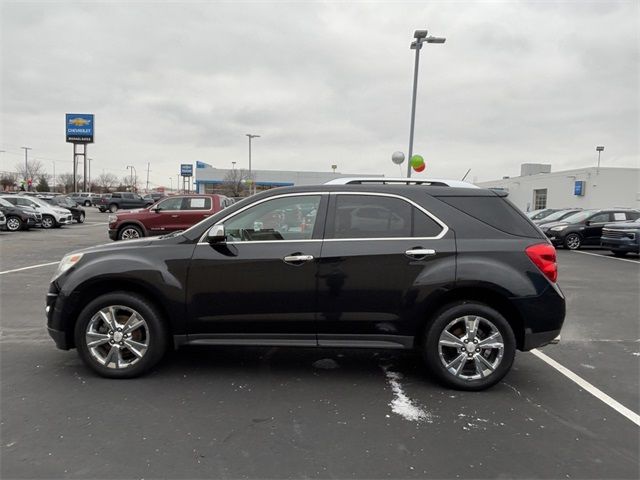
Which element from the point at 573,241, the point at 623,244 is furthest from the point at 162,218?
the point at 573,241

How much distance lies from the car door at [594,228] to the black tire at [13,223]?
2335cm

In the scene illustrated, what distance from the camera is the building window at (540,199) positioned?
39.6 m

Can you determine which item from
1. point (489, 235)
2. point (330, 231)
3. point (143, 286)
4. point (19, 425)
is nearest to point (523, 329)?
point (489, 235)

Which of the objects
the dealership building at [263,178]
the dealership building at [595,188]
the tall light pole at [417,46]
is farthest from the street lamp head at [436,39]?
the dealership building at [263,178]

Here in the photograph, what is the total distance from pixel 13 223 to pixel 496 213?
22220mm

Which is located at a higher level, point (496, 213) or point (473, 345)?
point (496, 213)

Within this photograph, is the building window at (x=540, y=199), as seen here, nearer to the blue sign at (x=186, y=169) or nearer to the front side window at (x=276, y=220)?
the front side window at (x=276, y=220)

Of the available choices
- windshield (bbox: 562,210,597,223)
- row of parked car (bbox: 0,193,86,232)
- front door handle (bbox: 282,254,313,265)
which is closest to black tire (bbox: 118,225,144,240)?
row of parked car (bbox: 0,193,86,232)

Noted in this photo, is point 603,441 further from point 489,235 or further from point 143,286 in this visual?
point 143,286

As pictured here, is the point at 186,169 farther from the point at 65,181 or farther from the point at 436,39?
the point at 436,39

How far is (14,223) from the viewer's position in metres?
20.5

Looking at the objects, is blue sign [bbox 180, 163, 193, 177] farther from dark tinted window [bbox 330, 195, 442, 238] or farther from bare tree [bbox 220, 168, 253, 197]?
dark tinted window [bbox 330, 195, 442, 238]

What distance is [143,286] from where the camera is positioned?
4.12 m

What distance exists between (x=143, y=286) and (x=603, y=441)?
3819 mm
